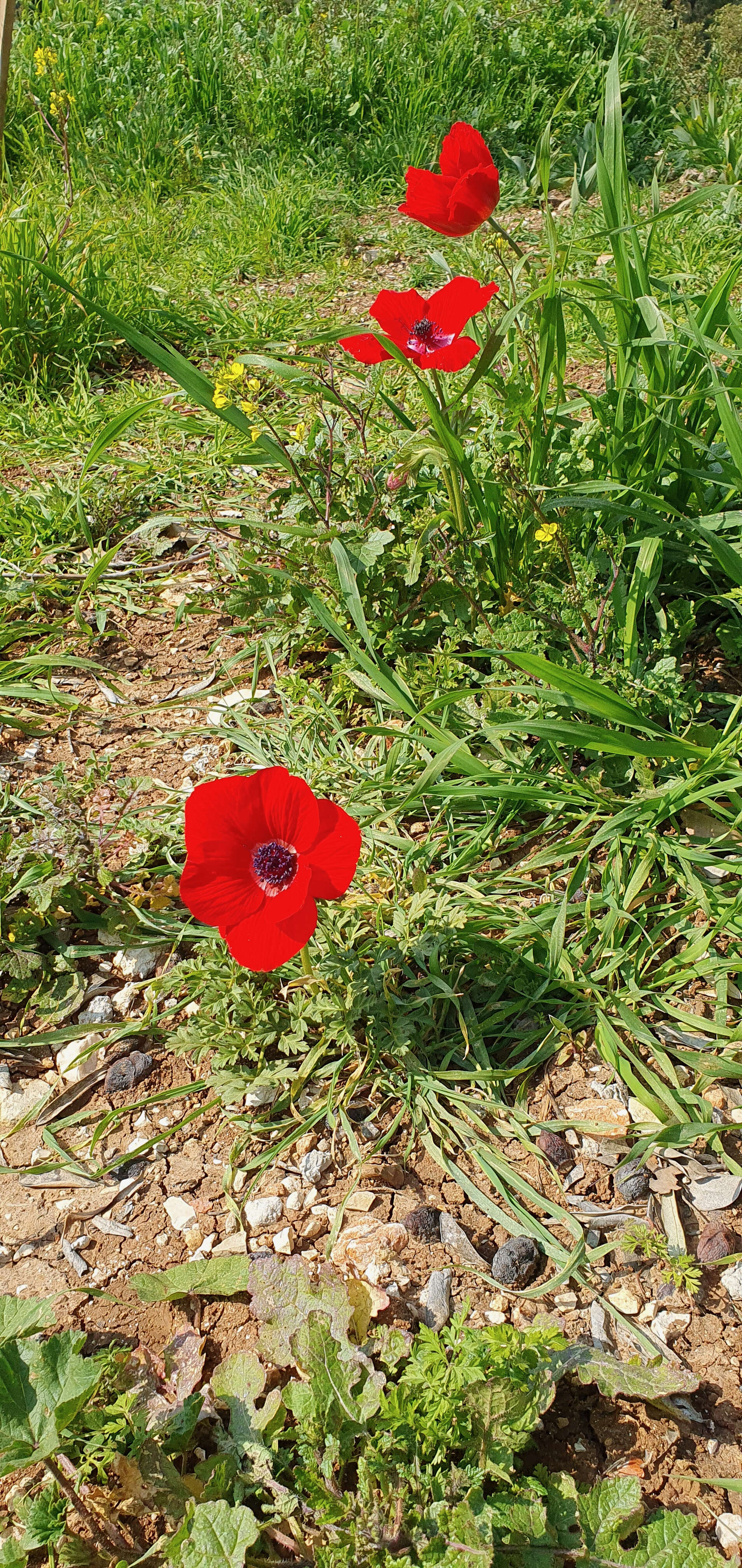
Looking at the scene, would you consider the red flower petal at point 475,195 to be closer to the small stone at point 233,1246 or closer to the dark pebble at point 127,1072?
the dark pebble at point 127,1072

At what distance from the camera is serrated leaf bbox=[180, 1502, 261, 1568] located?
1.13 meters

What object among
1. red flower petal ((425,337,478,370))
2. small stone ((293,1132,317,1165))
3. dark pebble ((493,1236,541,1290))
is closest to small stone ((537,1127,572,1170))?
dark pebble ((493,1236,541,1290))

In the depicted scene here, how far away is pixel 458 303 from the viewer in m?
1.95

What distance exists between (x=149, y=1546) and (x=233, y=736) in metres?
1.33

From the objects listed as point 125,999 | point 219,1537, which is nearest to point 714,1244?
point 219,1537

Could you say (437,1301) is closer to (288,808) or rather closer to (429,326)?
(288,808)

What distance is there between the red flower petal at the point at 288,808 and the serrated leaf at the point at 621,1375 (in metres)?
0.72

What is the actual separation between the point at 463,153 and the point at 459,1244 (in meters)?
1.79

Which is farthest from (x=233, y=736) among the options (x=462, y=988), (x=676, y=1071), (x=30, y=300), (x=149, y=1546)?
(x=30, y=300)

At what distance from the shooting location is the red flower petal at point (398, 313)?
1982 millimetres

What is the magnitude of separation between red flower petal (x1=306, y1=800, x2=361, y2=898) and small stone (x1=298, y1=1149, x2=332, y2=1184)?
499mm

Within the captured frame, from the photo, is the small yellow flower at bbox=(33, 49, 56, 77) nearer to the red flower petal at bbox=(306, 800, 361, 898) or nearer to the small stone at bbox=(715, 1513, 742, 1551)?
the red flower petal at bbox=(306, 800, 361, 898)

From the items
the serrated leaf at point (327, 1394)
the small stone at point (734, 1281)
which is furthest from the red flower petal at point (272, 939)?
the small stone at point (734, 1281)

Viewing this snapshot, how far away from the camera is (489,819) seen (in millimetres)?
1956
